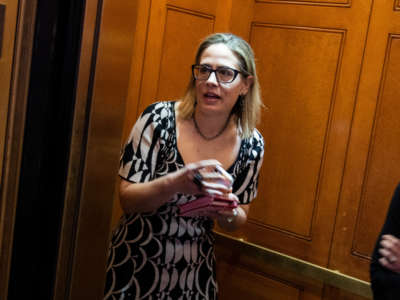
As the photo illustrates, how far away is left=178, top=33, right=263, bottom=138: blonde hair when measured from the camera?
5.17ft

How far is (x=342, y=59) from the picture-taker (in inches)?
87.1

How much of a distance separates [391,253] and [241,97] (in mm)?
699

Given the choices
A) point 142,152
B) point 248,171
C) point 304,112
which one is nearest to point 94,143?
point 142,152

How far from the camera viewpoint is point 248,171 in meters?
1.63

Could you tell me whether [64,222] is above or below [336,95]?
below

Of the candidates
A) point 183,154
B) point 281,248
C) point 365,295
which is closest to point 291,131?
point 281,248

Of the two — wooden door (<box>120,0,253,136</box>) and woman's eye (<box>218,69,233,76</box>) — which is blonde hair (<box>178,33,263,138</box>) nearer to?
woman's eye (<box>218,69,233,76</box>)

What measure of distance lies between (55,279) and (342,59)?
1731mm

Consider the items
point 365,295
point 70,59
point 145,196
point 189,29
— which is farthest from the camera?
point 189,29

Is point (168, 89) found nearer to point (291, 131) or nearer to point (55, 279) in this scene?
point (291, 131)

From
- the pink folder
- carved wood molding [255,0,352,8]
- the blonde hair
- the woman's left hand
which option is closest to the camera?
the woman's left hand

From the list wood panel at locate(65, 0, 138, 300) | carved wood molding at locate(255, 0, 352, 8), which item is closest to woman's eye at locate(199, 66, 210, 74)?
wood panel at locate(65, 0, 138, 300)

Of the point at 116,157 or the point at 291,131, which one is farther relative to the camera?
the point at 291,131

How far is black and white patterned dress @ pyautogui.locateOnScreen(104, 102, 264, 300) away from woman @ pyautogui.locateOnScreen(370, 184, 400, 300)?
0.54 meters
